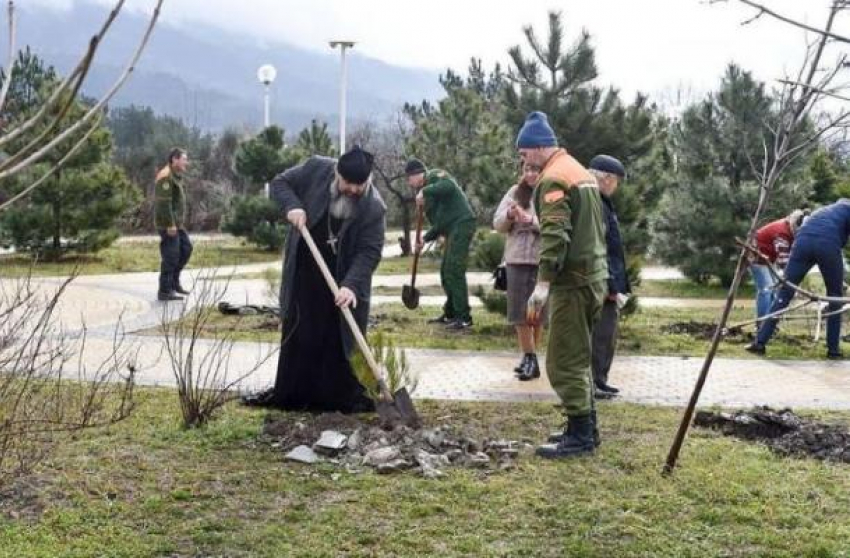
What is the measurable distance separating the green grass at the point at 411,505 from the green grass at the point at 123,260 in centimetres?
939

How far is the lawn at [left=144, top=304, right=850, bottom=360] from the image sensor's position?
32.2 ft

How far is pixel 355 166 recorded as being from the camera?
6.12 metres

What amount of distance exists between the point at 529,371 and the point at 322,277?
2.33 metres

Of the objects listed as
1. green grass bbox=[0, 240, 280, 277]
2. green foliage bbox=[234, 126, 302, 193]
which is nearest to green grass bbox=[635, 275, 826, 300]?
green grass bbox=[0, 240, 280, 277]

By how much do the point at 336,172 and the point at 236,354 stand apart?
11.2ft

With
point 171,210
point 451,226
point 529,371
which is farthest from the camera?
point 171,210

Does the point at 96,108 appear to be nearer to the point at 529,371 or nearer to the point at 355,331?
the point at 355,331

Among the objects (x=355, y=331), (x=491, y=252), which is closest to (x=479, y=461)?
(x=355, y=331)

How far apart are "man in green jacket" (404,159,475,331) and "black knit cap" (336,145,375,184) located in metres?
4.49

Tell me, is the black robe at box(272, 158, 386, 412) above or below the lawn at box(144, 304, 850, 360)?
above

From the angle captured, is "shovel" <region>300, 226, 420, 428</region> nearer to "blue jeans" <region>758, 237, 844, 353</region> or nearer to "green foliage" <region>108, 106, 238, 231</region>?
"blue jeans" <region>758, 237, 844, 353</region>

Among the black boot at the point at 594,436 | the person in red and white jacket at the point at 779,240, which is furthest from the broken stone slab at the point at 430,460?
the person in red and white jacket at the point at 779,240

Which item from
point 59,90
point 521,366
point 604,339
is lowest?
point 521,366

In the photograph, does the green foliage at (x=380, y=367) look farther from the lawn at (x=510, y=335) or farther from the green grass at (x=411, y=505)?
the lawn at (x=510, y=335)
